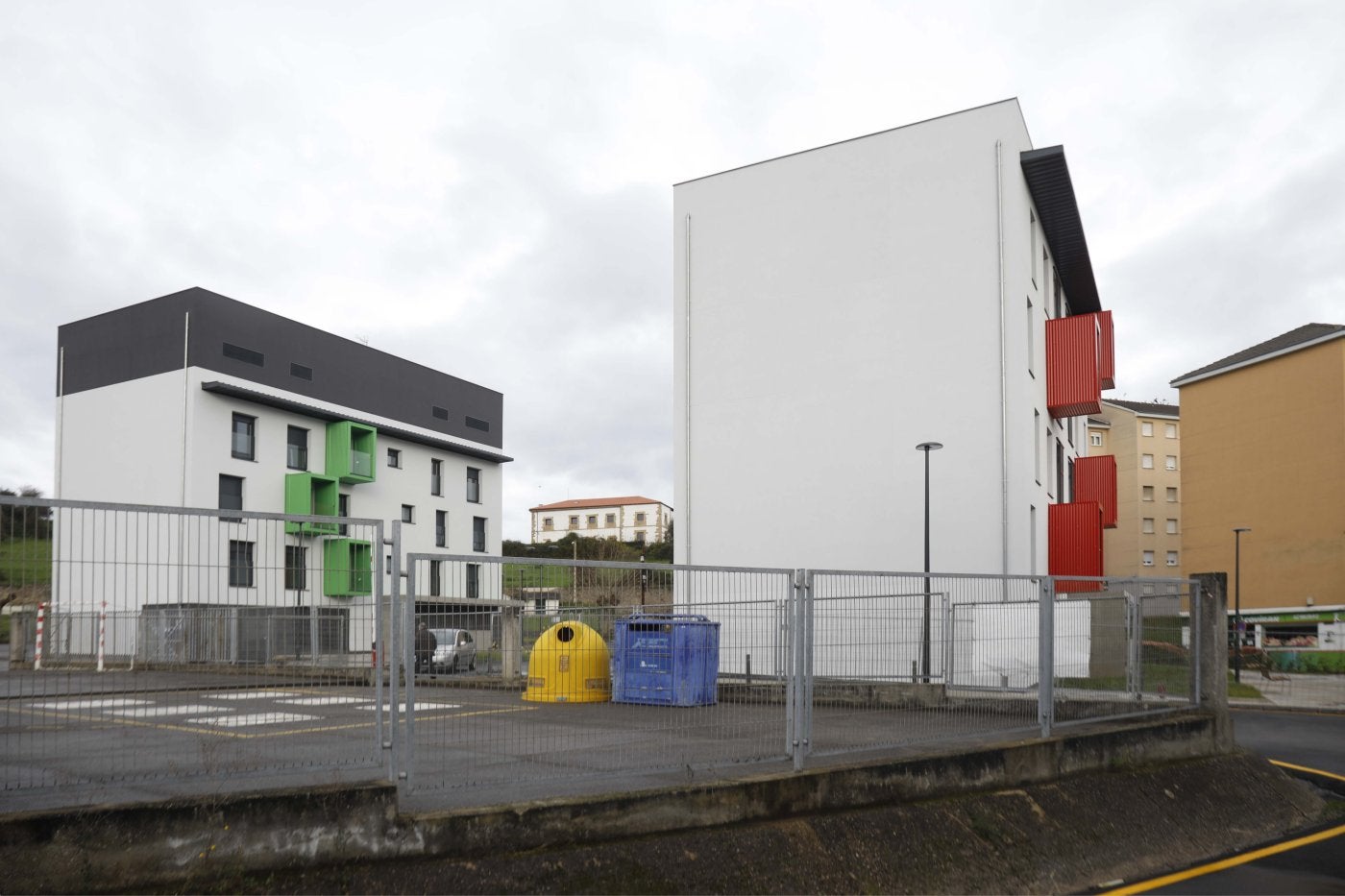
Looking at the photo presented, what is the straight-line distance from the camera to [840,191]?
2750 centimetres

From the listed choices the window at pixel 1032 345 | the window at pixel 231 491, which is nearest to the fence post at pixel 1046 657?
the window at pixel 1032 345

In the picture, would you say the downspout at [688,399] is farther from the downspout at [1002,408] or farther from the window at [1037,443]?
the window at [1037,443]

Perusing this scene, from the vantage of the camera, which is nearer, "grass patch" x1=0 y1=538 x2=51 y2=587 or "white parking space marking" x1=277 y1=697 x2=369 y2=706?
"grass patch" x1=0 y1=538 x2=51 y2=587

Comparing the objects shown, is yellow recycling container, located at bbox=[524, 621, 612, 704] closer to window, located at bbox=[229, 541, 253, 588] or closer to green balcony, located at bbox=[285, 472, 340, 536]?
window, located at bbox=[229, 541, 253, 588]

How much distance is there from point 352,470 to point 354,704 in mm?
41264

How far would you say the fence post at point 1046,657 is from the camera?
32.1 ft

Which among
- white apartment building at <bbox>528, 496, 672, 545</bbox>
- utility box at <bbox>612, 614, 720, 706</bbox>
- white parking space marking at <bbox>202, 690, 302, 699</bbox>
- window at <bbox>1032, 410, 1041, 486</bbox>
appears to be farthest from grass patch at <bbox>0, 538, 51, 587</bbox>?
white apartment building at <bbox>528, 496, 672, 545</bbox>

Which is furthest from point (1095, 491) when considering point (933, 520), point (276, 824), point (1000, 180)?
point (276, 824)

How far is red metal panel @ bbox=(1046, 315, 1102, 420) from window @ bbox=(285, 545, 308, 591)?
25.9 m

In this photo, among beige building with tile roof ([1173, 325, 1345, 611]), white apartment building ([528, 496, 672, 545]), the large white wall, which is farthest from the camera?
white apartment building ([528, 496, 672, 545])

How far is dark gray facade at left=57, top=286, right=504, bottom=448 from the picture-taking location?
40.0 metres

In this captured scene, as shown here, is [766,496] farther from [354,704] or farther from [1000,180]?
[354,704]

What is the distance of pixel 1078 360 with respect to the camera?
28.8 m

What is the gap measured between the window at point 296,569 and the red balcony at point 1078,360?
2586cm
